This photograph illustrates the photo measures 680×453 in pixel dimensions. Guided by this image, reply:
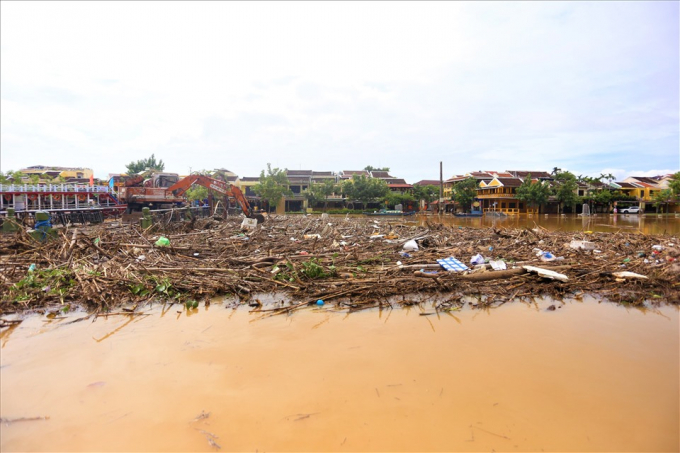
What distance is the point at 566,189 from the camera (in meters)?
37.3

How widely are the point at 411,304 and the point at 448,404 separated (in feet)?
8.49

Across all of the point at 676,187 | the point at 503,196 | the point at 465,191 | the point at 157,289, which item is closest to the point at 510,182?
the point at 503,196

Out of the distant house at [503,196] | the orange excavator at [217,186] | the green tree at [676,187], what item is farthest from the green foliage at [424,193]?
the orange excavator at [217,186]

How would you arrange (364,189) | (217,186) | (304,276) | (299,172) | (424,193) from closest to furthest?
(304,276) → (217,186) → (364,189) → (424,193) → (299,172)

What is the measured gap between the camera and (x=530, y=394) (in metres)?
3.28

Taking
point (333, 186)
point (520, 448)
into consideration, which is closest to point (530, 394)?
point (520, 448)

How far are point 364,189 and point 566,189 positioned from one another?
21.1 metres

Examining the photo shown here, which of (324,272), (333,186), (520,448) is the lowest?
(520,448)

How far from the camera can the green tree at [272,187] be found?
3878 cm

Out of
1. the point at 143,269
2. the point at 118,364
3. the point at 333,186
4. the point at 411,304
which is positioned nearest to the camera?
the point at 118,364

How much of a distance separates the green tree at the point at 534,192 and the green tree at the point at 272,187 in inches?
993

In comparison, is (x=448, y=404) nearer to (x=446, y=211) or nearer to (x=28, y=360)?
(x=28, y=360)

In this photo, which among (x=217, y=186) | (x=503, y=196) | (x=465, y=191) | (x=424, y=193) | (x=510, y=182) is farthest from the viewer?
(x=424, y=193)

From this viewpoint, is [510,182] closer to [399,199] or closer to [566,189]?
[566,189]
